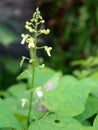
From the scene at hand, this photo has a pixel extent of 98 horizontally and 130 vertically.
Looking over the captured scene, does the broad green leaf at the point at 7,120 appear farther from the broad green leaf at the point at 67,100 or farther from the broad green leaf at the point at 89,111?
the broad green leaf at the point at 89,111

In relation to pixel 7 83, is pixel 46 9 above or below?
above

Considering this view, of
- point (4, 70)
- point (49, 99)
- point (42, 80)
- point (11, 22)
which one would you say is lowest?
point (4, 70)

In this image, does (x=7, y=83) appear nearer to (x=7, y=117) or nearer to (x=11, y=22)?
(x=11, y=22)

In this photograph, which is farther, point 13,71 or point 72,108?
point 13,71

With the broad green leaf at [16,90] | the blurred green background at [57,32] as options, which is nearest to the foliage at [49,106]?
the broad green leaf at [16,90]

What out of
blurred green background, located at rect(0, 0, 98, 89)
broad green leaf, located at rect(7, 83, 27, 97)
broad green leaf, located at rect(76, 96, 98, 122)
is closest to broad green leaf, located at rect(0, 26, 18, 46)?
blurred green background, located at rect(0, 0, 98, 89)

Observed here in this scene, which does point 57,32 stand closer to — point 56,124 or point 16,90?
point 16,90

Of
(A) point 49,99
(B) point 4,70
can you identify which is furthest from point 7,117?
(B) point 4,70

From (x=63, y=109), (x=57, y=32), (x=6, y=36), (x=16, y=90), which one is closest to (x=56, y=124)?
(x=63, y=109)
